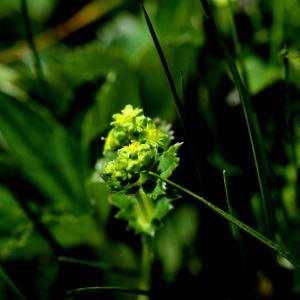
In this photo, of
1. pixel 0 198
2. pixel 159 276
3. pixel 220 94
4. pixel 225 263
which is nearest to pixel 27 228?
pixel 0 198

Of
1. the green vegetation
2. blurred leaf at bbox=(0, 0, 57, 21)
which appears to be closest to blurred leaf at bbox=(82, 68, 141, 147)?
the green vegetation

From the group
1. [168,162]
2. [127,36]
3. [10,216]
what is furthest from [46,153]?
[168,162]

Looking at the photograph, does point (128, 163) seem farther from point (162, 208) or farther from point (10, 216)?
point (10, 216)

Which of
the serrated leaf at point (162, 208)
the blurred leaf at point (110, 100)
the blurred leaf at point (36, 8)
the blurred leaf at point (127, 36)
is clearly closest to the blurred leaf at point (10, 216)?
the blurred leaf at point (110, 100)

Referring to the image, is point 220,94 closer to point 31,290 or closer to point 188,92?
point 188,92

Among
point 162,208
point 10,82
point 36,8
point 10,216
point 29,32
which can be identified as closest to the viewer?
point 162,208

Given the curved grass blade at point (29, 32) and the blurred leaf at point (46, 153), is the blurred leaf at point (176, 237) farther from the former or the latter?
the curved grass blade at point (29, 32)

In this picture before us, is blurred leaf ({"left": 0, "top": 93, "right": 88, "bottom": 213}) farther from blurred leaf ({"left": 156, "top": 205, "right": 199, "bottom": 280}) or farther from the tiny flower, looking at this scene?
the tiny flower
